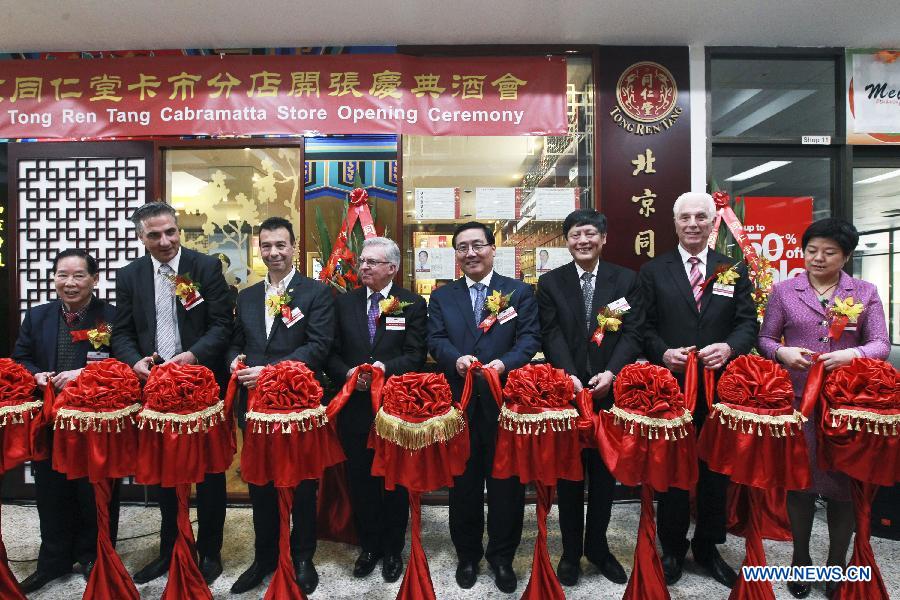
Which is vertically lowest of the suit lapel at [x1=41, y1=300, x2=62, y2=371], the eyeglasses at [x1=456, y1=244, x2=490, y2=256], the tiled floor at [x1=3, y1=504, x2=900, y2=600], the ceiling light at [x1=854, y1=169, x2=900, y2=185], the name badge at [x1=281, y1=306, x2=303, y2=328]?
the tiled floor at [x1=3, y1=504, x2=900, y2=600]

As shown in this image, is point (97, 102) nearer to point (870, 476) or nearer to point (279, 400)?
point (279, 400)

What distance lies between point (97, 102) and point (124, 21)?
1.94 feet

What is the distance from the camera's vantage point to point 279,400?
6.07ft

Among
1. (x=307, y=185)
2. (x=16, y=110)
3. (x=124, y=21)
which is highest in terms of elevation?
(x=124, y=21)

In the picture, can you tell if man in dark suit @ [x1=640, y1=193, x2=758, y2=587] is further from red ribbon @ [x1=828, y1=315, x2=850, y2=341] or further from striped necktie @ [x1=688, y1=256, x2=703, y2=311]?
red ribbon @ [x1=828, y1=315, x2=850, y2=341]

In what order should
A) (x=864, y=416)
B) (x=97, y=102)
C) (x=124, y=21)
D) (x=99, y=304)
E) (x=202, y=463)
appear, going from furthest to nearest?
(x=97, y=102)
(x=124, y=21)
(x=99, y=304)
(x=202, y=463)
(x=864, y=416)

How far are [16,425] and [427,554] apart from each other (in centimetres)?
194

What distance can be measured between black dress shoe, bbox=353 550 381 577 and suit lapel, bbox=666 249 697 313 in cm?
195

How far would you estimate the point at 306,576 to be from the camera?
7.66 feet

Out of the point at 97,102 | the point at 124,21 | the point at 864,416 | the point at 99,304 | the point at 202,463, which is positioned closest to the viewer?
the point at 864,416

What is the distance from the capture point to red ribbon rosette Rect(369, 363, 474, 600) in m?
1.79

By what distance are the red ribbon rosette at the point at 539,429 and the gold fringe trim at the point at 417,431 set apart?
224mm

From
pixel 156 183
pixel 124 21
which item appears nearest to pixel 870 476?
pixel 156 183

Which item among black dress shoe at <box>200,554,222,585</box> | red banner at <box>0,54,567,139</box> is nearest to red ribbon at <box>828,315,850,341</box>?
red banner at <box>0,54,567,139</box>
